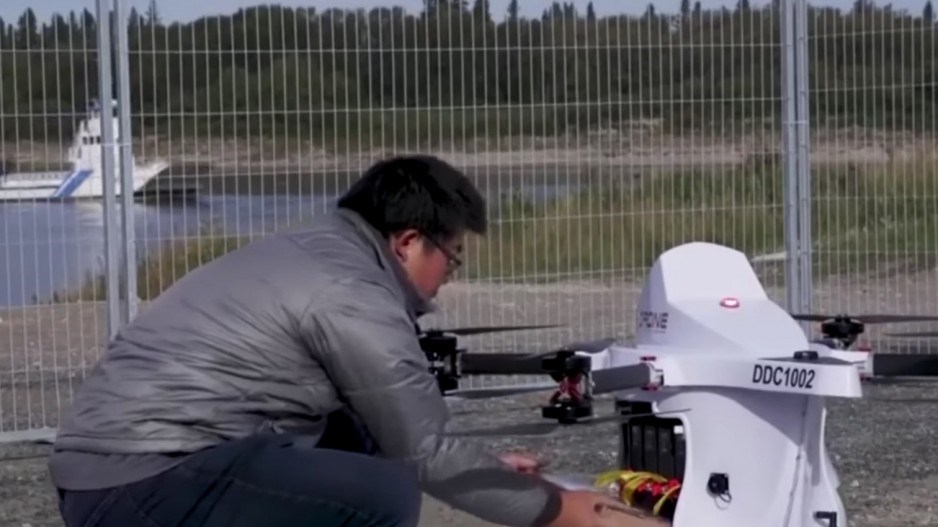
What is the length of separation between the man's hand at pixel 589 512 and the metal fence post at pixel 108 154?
4.87 meters

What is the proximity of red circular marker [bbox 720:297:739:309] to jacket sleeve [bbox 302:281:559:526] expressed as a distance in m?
1.35

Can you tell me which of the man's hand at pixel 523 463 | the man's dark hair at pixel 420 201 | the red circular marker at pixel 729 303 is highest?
the man's dark hair at pixel 420 201

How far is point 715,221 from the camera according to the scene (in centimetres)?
1045

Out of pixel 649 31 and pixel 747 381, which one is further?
pixel 649 31

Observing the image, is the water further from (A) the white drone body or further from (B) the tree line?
(A) the white drone body

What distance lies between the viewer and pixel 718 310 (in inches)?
204

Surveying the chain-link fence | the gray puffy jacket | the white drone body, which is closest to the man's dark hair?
the gray puffy jacket

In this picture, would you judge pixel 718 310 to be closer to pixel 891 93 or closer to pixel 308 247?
pixel 308 247

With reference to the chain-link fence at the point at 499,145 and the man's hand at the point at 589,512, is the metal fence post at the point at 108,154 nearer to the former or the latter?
the chain-link fence at the point at 499,145

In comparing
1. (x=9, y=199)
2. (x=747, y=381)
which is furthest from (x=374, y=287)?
(x=9, y=199)

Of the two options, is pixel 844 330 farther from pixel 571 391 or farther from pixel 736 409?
pixel 571 391

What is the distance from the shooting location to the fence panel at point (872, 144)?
10.5m

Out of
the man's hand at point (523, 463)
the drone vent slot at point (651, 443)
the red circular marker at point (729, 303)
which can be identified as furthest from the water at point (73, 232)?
the man's hand at point (523, 463)

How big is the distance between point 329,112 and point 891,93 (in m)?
3.22
